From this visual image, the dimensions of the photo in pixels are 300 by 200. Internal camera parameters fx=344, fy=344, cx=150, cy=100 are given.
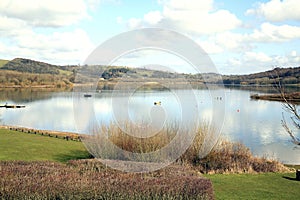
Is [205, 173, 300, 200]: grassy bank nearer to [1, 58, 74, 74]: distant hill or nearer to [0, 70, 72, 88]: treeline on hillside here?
[0, 70, 72, 88]: treeline on hillside

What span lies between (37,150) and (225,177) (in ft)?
31.0

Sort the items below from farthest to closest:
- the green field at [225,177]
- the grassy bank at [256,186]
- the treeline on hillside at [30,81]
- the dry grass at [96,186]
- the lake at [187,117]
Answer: the treeline on hillside at [30,81] < the lake at [187,117] < the green field at [225,177] < the grassy bank at [256,186] < the dry grass at [96,186]

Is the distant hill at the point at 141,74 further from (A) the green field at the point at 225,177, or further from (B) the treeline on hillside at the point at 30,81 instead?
(B) the treeline on hillside at the point at 30,81

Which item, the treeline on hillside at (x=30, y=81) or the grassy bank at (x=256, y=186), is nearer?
the grassy bank at (x=256, y=186)

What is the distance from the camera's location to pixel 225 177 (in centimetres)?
1317

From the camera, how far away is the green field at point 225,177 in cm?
1061

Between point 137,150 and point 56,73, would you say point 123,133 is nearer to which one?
point 137,150

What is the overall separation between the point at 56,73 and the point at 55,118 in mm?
131917

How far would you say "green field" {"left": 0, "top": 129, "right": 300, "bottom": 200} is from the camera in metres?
10.6

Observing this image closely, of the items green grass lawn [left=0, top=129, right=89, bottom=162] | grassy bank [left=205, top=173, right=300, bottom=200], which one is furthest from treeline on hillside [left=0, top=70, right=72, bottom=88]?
grassy bank [left=205, top=173, right=300, bottom=200]

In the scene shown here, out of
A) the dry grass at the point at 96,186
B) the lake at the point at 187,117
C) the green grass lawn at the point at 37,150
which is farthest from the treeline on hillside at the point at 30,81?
the dry grass at the point at 96,186

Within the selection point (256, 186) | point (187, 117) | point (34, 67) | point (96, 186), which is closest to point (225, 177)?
point (256, 186)

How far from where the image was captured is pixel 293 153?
26.4 meters

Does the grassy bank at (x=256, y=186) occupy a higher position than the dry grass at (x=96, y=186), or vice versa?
the dry grass at (x=96, y=186)
